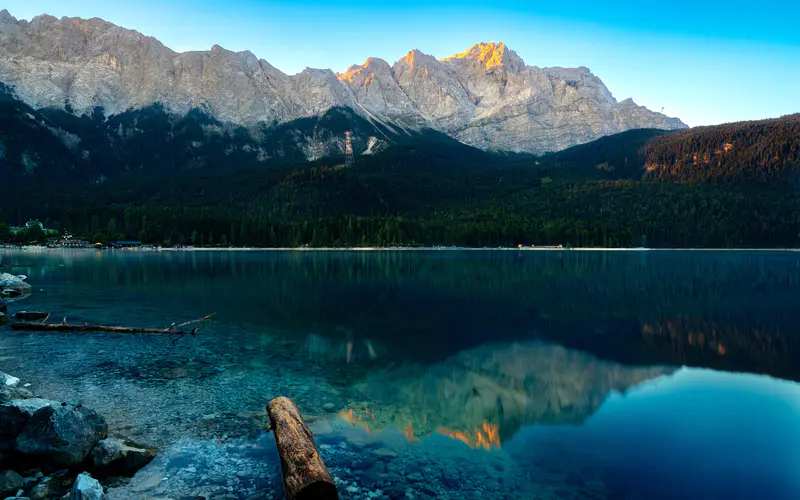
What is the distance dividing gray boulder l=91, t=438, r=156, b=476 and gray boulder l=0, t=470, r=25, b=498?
6.34ft

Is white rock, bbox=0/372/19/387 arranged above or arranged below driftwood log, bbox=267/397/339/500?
above

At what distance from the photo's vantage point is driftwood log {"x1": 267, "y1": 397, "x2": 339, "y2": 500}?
13008 millimetres

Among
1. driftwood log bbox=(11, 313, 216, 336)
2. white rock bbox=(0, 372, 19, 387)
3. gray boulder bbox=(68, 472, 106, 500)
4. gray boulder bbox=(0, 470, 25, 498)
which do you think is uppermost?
white rock bbox=(0, 372, 19, 387)

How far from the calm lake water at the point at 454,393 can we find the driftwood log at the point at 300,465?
821mm

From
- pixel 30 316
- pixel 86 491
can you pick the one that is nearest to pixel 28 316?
pixel 30 316

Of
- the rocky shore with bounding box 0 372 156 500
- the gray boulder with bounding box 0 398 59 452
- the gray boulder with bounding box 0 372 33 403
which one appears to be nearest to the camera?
the rocky shore with bounding box 0 372 156 500

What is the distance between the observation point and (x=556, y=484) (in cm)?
1486

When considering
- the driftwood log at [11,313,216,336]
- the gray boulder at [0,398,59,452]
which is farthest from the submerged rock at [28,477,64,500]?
the driftwood log at [11,313,216,336]

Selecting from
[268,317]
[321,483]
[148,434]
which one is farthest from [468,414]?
[268,317]

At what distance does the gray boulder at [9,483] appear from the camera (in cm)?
1322

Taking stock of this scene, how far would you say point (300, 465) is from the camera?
1373cm

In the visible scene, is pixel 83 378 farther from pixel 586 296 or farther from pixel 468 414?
pixel 586 296

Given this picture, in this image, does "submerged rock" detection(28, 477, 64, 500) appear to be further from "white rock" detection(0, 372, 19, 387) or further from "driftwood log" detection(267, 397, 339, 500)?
"white rock" detection(0, 372, 19, 387)

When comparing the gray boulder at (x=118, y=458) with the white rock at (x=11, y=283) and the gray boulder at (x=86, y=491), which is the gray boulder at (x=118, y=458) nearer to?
the gray boulder at (x=86, y=491)
